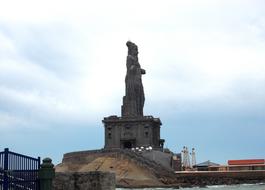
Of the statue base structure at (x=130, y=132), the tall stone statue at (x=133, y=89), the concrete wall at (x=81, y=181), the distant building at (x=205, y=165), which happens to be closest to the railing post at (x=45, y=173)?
the concrete wall at (x=81, y=181)

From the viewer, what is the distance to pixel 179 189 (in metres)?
63.1

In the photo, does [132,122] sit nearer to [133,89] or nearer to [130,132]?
[130,132]

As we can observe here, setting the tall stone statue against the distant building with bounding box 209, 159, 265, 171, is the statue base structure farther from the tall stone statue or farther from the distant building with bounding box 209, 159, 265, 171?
the distant building with bounding box 209, 159, 265, 171

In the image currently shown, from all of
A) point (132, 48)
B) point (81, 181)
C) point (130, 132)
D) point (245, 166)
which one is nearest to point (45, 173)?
point (81, 181)

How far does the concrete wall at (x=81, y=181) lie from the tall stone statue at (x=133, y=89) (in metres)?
58.7

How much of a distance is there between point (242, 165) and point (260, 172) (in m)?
11.1

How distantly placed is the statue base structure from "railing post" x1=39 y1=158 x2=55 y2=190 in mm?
59138

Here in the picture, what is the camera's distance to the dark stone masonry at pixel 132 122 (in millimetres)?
74125

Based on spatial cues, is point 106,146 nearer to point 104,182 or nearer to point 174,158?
point 174,158

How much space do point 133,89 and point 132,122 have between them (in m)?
4.60

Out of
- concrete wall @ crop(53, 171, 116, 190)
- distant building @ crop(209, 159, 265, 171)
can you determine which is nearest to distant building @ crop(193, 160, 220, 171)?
distant building @ crop(209, 159, 265, 171)

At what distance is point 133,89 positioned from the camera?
76438 millimetres

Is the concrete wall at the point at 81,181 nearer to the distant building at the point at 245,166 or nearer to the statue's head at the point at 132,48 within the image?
the distant building at the point at 245,166

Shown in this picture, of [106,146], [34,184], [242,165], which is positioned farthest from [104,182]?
[242,165]
